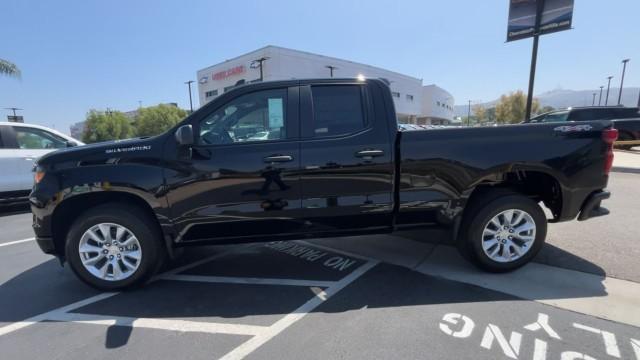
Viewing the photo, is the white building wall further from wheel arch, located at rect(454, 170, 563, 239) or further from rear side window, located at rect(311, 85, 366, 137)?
rear side window, located at rect(311, 85, 366, 137)

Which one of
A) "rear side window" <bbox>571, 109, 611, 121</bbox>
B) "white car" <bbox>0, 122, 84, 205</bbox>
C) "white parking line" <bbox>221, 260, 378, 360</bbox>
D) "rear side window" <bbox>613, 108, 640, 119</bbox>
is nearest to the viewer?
"white parking line" <bbox>221, 260, 378, 360</bbox>

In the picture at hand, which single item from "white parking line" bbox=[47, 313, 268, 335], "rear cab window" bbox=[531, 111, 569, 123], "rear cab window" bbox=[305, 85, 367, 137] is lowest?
"white parking line" bbox=[47, 313, 268, 335]

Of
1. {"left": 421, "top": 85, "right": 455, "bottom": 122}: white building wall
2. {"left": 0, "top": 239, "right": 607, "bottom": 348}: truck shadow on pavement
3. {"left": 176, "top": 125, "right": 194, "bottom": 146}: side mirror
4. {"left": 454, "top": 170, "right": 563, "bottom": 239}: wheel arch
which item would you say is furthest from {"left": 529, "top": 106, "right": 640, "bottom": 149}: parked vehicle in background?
{"left": 421, "top": 85, "right": 455, "bottom": 122}: white building wall

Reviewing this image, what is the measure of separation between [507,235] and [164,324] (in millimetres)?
3389

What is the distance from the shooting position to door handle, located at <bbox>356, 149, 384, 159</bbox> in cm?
321

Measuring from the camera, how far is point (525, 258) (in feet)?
11.4

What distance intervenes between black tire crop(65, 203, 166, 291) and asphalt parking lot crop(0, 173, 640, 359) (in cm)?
14

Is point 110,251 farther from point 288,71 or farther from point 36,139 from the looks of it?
point 288,71

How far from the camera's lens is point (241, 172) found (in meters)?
3.15

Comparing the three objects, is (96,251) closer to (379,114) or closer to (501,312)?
(379,114)

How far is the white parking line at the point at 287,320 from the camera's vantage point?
241 cm

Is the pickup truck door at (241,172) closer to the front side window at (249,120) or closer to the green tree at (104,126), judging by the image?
the front side window at (249,120)

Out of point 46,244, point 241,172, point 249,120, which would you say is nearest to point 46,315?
point 46,244

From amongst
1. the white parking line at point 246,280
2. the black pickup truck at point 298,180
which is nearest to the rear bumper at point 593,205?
the black pickup truck at point 298,180
